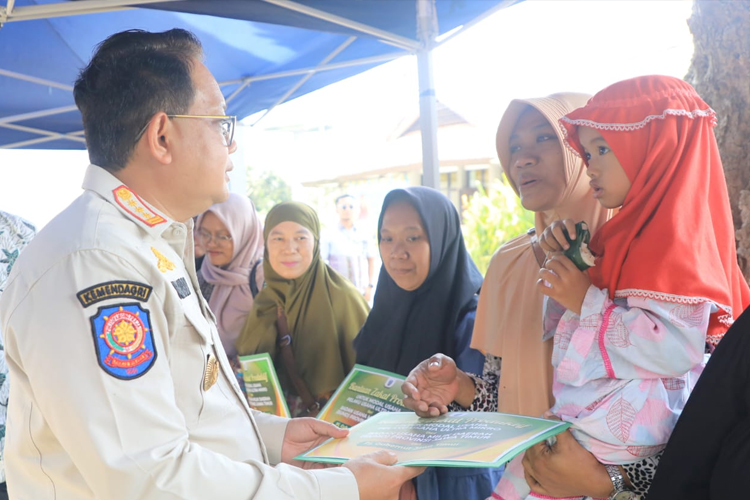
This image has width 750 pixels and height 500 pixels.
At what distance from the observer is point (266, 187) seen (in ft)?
103

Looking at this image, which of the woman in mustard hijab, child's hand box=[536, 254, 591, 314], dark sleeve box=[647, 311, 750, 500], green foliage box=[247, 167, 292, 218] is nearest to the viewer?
dark sleeve box=[647, 311, 750, 500]

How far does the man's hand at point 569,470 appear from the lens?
1.63 metres

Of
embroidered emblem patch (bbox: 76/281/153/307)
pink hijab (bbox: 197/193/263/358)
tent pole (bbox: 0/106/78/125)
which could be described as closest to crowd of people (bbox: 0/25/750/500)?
embroidered emblem patch (bbox: 76/281/153/307)

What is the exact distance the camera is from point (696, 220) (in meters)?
1.59

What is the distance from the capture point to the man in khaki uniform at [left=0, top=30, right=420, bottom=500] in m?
1.20

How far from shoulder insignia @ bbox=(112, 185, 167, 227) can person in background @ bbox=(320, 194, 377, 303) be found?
6945 mm

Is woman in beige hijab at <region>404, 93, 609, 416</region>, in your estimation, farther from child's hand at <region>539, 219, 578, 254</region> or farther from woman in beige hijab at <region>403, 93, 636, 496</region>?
child's hand at <region>539, 219, 578, 254</region>

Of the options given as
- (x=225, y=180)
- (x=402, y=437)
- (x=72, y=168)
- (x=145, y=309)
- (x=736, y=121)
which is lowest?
(x=402, y=437)

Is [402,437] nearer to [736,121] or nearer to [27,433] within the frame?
[27,433]

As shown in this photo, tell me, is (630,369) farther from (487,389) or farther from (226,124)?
(226,124)

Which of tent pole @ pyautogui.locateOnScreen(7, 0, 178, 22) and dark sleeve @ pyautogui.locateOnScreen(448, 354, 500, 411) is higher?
tent pole @ pyautogui.locateOnScreen(7, 0, 178, 22)

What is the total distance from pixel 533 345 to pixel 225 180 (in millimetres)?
1122

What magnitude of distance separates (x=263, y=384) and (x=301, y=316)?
70 cm

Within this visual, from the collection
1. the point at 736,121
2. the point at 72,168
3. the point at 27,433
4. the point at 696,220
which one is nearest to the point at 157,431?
the point at 27,433
